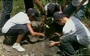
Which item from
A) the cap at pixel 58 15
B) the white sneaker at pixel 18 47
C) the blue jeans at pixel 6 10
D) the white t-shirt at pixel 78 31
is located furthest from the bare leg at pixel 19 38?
the white t-shirt at pixel 78 31

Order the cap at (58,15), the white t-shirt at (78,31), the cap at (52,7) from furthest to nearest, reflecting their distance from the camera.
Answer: the cap at (52,7) → the cap at (58,15) → the white t-shirt at (78,31)

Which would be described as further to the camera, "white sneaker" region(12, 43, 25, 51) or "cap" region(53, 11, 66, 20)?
"white sneaker" region(12, 43, 25, 51)

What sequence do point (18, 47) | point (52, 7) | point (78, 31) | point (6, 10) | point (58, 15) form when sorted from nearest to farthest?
point (78, 31) → point (58, 15) → point (18, 47) → point (6, 10) → point (52, 7)

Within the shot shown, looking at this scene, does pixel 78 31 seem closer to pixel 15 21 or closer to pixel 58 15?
pixel 58 15

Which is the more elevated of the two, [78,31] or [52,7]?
[52,7]

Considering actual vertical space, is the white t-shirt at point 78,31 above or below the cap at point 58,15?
below

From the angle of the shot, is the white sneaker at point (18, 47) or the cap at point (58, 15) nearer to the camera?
the cap at point (58, 15)

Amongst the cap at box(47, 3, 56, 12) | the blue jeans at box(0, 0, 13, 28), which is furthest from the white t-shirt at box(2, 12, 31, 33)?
the cap at box(47, 3, 56, 12)

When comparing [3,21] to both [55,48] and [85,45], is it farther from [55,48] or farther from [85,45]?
[85,45]

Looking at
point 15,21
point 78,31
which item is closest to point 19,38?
point 15,21

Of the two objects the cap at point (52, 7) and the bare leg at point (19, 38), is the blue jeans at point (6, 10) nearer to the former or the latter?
the bare leg at point (19, 38)

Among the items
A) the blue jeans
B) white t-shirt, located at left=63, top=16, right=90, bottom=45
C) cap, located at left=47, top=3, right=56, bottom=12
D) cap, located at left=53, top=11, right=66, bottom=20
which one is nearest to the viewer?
white t-shirt, located at left=63, top=16, right=90, bottom=45

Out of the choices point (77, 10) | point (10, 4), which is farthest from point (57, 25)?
point (10, 4)

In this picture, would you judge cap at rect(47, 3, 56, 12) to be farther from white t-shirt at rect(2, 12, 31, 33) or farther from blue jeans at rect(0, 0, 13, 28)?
blue jeans at rect(0, 0, 13, 28)
